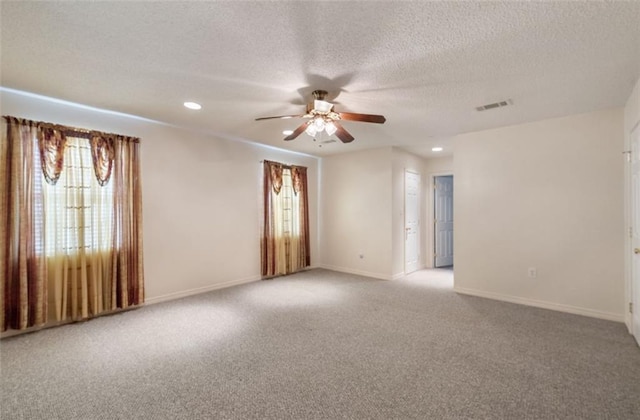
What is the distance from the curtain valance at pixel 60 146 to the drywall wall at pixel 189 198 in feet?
0.38

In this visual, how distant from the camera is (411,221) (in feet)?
19.5

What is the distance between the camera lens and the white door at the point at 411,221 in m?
5.73

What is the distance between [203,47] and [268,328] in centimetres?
271

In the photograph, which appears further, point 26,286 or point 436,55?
point 26,286

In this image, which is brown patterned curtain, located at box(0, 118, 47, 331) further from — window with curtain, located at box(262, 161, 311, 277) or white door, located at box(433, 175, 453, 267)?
white door, located at box(433, 175, 453, 267)

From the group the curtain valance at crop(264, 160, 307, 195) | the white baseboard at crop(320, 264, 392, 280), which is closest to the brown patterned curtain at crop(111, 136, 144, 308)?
the curtain valance at crop(264, 160, 307, 195)

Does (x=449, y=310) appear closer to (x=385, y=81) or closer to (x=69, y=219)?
(x=385, y=81)

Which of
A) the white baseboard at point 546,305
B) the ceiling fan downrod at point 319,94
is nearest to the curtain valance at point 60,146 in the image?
the ceiling fan downrod at point 319,94

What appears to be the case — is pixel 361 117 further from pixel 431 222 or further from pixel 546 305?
pixel 431 222

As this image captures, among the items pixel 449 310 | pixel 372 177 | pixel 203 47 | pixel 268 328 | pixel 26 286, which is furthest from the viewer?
pixel 372 177

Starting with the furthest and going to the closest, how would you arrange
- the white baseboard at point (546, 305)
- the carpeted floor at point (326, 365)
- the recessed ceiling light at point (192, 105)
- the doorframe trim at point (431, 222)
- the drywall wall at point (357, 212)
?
the doorframe trim at point (431, 222) → the drywall wall at point (357, 212) → the white baseboard at point (546, 305) → the recessed ceiling light at point (192, 105) → the carpeted floor at point (326, 365)

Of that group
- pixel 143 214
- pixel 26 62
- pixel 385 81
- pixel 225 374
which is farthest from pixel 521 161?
pixel 26 62

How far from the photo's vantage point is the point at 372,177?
5555 millimetres

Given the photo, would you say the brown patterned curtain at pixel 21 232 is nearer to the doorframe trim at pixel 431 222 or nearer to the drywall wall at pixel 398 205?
the drywall wall at pixel 398 205
